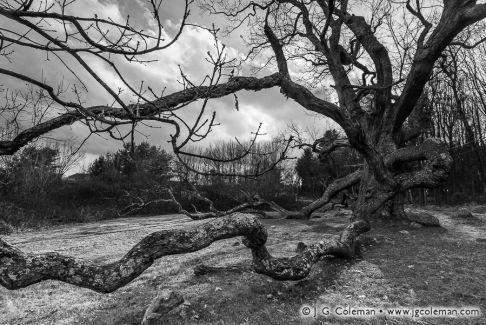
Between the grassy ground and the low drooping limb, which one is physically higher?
the low drooping limb

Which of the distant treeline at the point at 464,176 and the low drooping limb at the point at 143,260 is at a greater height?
the distant treeline at the point at 464,176

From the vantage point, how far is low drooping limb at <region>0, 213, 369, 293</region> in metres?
2.13

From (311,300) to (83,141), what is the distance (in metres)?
2.83

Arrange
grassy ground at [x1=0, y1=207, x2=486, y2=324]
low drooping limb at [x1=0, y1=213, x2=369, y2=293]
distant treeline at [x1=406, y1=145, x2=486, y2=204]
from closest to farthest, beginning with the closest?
low drooping limb at [x1=0, y1=213, x2=369, y2=293] → grassy ground at [x1=0, y1=207, x2=486, y2=324] → distant treeline at [x1=406, y1=145, x2=486, y2=204]

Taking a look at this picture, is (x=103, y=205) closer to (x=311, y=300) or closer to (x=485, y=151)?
(x=311, y=300)

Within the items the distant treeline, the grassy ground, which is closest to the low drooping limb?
the grassy ground

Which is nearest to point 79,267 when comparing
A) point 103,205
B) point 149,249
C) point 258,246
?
point 149,249

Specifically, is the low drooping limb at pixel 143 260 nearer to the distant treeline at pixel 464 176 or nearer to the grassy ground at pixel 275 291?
the grassy ground at pixel 275 291

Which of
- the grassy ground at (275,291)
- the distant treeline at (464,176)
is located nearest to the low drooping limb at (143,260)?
the grassy ground at (275,291)

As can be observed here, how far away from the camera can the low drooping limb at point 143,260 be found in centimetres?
213

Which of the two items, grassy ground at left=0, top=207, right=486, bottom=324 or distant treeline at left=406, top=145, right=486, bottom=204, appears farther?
distant treeline at left=406, top=145, right=486, bottom=204

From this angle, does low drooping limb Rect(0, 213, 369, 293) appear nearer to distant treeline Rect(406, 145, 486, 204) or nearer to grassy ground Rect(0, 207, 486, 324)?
grassy ground Rect(0, 207, 486, 324)

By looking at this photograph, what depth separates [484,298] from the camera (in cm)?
326

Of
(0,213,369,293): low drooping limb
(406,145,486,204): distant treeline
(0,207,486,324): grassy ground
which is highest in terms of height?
(406,145,486,204): distant treeline
